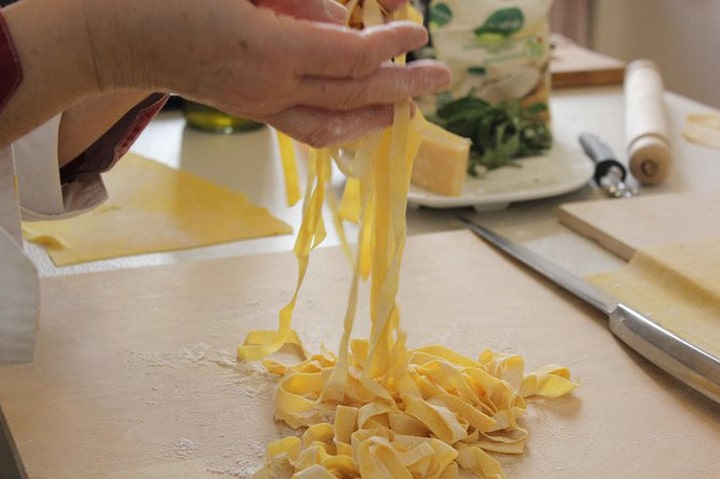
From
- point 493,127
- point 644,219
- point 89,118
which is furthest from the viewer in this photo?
point 493,127

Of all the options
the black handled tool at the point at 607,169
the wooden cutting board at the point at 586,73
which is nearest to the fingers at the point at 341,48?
the black handled tool at the point at 607,169

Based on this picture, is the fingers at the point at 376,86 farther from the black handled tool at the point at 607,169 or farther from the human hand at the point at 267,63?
the black handled tool at the point at 607,169

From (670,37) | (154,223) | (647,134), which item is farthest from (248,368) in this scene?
(670,37)

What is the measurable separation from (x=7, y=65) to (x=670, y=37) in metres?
2.63

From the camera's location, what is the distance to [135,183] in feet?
4.62

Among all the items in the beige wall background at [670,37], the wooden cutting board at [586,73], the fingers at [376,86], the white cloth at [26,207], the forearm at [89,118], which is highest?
the fingers at [376,86]

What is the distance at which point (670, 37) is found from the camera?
2.88 metres

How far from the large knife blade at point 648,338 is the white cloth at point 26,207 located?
531mm

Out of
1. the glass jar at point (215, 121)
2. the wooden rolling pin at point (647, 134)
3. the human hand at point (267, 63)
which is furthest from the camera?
the glass jar at point (215, 121)

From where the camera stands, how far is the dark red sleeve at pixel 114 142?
994mm

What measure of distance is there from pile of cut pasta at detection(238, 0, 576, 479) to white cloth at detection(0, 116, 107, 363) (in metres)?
0.23

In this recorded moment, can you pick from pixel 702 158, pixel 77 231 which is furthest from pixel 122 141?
pixel 702 158

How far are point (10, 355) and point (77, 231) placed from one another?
50cm

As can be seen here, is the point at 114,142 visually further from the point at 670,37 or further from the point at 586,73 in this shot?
the point at 670,37
